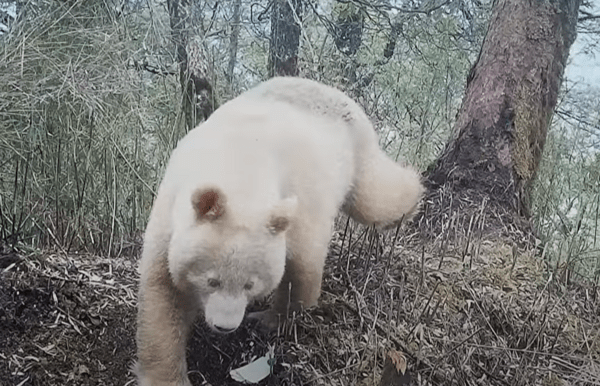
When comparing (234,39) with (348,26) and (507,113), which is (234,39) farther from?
(507,113)

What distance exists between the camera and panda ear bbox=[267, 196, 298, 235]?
1539 millimetres

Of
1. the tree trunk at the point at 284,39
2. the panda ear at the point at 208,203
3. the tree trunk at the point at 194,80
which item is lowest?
the panda ear at the point at 208,203

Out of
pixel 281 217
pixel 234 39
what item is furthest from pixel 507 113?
pixel 281 217

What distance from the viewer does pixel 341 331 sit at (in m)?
2.03

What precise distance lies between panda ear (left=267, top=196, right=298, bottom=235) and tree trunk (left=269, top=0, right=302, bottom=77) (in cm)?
123

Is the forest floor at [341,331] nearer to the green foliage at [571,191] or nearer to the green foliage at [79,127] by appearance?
the green foliage at [79,127]

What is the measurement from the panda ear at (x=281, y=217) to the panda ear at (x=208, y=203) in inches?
4.8

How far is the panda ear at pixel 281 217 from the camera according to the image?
154 centimetres

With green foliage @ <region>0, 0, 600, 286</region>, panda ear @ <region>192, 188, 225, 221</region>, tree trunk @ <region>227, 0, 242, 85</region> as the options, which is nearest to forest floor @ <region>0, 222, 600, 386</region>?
green foliage @ <region>0, 0, 600, 286</region>

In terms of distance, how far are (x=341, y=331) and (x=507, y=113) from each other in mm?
1576

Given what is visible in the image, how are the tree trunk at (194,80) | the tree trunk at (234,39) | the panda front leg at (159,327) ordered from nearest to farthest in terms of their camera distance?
1. the panda front leg at (159,327)
2. the tree trunk at (194,80)
3. the tree trunk at (234,39)

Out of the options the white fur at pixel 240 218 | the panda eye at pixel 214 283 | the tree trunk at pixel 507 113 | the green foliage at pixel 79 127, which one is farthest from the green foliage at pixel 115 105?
the panda eye at pixel 214 283

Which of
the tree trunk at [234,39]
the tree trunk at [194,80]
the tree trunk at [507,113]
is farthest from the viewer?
the tree trunk at [507,113]

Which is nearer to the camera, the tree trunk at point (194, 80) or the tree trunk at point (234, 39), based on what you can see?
the tree trunk at point (194, 80)
